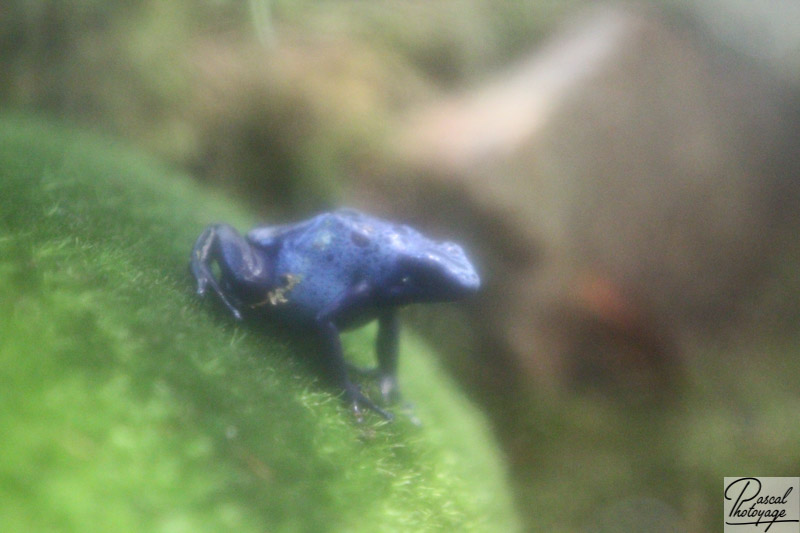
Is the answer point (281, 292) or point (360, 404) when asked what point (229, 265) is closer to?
point (281, 292)

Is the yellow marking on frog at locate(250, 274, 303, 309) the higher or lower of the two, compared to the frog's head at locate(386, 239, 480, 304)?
lower

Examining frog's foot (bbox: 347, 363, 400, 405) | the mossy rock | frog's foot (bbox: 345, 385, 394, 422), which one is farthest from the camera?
frog's foot (bbox: 347, 363, 400, 405)

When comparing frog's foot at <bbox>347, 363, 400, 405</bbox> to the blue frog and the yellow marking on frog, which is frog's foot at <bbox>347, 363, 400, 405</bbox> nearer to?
the blue frog

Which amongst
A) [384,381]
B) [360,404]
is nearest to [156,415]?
[360,404]

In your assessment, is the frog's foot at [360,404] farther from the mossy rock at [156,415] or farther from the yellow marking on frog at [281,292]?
the yellow marking on frog at [281,292]

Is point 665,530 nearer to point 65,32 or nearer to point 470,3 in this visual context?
point 470,3

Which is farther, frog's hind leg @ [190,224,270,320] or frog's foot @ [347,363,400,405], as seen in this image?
frog's foot @ [347,363,400,405]

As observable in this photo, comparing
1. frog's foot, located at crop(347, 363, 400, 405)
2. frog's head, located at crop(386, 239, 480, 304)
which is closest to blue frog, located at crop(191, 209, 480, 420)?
frog's head, located at crop(386, 239, 480, 304)
